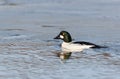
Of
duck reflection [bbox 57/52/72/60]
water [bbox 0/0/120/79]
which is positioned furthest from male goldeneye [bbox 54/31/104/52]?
duck reflection [bbox 57/52/72/60]

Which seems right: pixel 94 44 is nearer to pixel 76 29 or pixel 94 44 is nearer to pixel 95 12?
pixel 76 29

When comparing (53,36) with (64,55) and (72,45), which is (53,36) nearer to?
A: (72,45)

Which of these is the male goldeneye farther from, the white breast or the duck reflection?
the duck reflection

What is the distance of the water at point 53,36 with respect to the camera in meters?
10.6

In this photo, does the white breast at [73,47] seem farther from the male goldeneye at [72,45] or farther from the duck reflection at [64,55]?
the duck reflection at [64,55]

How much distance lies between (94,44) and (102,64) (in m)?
2.43

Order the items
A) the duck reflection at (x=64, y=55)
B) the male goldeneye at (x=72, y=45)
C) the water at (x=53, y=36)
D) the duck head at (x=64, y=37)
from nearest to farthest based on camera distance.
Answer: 1. the water at (x=53, y=36)
2. the duck reflection at (x=64, y=55)
3. the male goldeneye at (x=72, y=45)
4. the duck head at (x=64, y=37)

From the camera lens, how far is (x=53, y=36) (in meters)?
15.5

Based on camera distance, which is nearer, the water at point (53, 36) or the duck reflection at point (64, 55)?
the water at point (53, 36)

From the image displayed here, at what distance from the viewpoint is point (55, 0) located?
21.8m

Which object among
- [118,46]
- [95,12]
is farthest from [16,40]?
[95,12]

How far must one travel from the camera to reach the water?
34.7ft

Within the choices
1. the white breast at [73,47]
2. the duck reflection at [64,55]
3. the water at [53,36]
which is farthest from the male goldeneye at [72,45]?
the duck reflection at [64,55]

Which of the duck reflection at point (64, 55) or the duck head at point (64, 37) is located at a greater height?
the duck head at point (64, 37)
